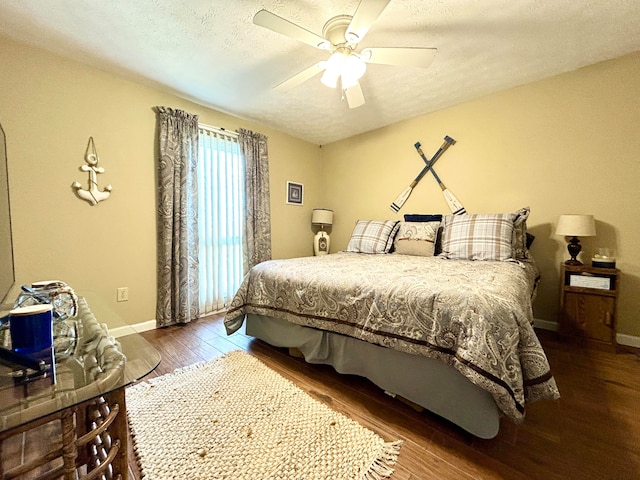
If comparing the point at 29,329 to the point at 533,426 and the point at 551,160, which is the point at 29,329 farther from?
the point at 551,160

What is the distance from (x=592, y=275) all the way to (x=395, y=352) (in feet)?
6.14

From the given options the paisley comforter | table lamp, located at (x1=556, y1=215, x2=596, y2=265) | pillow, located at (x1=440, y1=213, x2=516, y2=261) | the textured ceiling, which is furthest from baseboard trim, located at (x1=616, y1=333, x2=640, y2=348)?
the textured ceiling

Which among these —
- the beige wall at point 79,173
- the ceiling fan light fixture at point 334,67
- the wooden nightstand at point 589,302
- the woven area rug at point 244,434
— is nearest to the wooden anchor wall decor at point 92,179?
the beige wall at point 79,173

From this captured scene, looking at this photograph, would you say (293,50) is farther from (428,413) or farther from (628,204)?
(628,204)

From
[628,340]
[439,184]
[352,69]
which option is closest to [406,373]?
[352,69]

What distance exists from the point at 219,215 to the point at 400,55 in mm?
2278

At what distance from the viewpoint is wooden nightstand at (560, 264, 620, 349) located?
205 cm

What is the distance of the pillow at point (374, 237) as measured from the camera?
2.93 metres

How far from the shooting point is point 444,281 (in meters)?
1.45

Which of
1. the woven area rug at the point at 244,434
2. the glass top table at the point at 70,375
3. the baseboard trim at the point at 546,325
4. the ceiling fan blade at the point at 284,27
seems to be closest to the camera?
the glass top table at the point at 70,375

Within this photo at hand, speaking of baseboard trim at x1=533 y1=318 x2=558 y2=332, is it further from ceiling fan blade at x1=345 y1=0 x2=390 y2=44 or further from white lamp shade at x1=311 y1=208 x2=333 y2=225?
ceiling fan blade at x1=345 y1=0 x2=390 y2=44

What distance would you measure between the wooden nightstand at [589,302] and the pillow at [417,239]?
104 cm

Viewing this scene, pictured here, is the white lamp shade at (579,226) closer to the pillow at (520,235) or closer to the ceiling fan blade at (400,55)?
the pillow at (520,235)

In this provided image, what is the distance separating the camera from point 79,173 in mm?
2158
